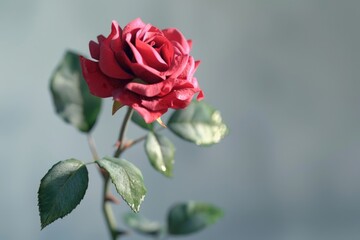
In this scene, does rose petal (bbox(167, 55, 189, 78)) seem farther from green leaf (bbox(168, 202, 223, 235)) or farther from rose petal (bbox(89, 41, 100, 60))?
green leaf (bbox(168, 202, 223, 235))

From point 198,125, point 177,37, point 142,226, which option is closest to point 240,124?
point 142,226

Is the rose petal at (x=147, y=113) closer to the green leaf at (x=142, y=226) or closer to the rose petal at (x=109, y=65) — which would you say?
the rose petal at (x=109, y=65)

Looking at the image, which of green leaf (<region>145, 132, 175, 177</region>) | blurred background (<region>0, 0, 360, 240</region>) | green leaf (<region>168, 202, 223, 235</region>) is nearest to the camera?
green leaf (<region>145, 132, 175, 177</region>)

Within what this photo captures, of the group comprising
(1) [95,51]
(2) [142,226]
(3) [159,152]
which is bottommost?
(2) [142,226]

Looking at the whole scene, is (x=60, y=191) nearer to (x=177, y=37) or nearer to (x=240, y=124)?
(x=177, y=37)

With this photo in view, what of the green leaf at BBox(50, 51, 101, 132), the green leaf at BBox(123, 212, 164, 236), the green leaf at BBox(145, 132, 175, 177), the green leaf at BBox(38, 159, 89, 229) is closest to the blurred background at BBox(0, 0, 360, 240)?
the green leaf at BBox(123, 212, 164, 236)

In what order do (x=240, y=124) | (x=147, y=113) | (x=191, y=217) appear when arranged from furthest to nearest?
(x=240, y=124)
(x=191, y=217)
(x=147, y=113)
